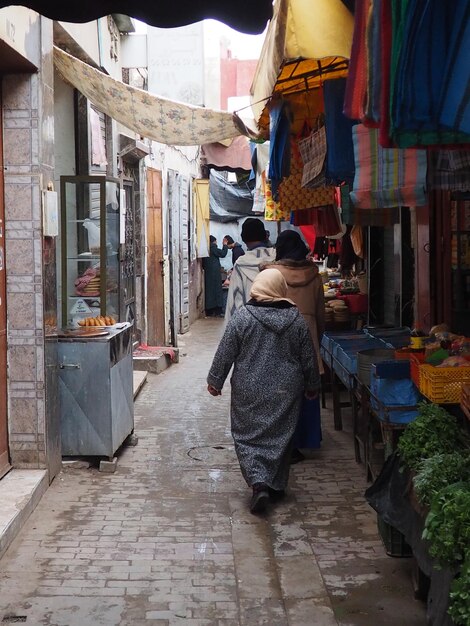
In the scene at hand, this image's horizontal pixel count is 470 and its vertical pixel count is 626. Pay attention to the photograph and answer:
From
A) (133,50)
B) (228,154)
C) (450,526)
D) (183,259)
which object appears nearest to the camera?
(450,526)

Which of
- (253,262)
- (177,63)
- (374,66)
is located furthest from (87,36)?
(374,66)

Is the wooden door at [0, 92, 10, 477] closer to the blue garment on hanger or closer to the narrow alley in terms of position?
Answer: the narrow alley

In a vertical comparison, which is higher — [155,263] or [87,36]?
[87,36]

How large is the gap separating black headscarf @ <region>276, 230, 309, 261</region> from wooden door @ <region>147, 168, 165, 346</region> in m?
6.36

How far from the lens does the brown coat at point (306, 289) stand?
787 cm

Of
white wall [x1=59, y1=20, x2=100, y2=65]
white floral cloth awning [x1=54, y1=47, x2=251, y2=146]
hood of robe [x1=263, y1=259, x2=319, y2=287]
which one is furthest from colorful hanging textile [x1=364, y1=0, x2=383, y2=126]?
white wall [x1=59, y1=20, x2=100, y2=65]

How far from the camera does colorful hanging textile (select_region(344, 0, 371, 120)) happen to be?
401cm

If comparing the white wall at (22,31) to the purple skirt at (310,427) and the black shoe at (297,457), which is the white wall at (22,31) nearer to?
the purple skirt at (310,427)

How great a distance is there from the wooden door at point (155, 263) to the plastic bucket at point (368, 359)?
25.3 ft

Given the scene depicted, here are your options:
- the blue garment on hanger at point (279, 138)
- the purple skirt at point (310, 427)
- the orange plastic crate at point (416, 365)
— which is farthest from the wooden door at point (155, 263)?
the orange plastic crate at point (416, 365)

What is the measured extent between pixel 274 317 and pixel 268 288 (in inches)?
9.4

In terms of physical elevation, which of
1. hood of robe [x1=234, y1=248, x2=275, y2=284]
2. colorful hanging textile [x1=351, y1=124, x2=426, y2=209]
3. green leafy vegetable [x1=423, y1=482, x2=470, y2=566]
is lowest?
green leafy vegetable [x1=423, y1=482, x2=470, y2=566]

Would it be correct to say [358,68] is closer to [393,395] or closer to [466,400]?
[466,400]

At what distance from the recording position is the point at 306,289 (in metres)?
7.94
